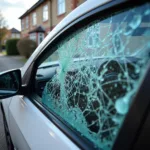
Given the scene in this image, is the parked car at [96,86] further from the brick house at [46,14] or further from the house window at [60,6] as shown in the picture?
the house window at [60,6]

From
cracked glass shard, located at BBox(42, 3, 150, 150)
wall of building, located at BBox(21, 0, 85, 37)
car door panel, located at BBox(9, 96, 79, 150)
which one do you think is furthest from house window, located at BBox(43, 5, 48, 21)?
cracked glass shard, located at BBox(42, 3, 150, 150)

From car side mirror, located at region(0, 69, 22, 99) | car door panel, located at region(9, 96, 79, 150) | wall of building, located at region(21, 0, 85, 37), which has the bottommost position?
car door panel, located at region(9, 96, 79, 150)

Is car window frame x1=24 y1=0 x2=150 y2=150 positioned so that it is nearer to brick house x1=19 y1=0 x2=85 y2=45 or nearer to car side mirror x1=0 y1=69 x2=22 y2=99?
car side mirror x1=0 y1=69 x2=22 y2=99

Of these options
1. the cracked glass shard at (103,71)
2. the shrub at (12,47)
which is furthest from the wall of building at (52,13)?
the cracked glass shard at (103,71)

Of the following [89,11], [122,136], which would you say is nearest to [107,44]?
[89,11]

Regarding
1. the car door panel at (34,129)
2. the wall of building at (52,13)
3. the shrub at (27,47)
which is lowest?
the car door panel at (34,129)

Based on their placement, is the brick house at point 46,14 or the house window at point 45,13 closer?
the brick house at point 46,14

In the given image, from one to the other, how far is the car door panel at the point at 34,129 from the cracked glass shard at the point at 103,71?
4.2 inches

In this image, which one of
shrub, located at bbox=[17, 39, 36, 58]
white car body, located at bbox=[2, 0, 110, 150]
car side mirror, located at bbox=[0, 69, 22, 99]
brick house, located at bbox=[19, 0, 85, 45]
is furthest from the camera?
shrub, located at bbox=[17, 39, 36, 58]

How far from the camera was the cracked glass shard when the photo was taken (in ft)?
3.09

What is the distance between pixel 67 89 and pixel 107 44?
49cm

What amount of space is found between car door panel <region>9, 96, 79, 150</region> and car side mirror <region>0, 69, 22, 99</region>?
0.10 meters

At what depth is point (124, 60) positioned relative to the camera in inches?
39.4

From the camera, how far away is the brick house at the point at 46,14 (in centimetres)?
1742
